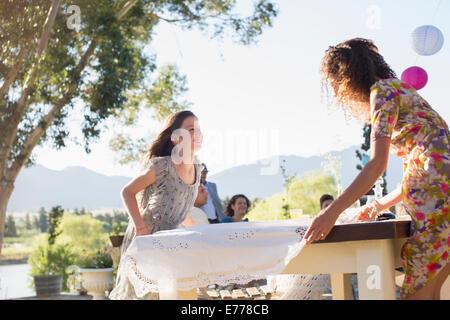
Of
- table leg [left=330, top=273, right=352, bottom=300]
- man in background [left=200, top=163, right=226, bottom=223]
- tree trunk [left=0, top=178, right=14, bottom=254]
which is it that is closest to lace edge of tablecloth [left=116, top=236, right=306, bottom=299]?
table leg [left=330, top=273, right=352, bottom=300]

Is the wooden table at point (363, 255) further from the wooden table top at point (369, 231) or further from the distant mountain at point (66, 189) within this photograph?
the distant mountain at point (66, 189)

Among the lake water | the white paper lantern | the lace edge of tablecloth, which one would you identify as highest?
the white paper lantern

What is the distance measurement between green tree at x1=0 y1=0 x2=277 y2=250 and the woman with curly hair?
9347 mm

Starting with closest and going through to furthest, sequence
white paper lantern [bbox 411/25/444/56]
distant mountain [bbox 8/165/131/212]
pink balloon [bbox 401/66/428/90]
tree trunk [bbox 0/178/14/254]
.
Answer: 1. pink balloon [bbox 401/66/428/90]
2. white paper lantern [bbox 411/25/444/56]
3. tree trunk [bbox 0/178/14/254]
4. distant mountain [bbox 8/165/131/212]

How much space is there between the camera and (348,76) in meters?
1.87

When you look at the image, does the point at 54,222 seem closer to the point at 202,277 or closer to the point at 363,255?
the point at 202,277

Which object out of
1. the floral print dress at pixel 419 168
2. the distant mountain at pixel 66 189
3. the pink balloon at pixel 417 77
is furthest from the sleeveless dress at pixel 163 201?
the distant mountain at pixel 66 189

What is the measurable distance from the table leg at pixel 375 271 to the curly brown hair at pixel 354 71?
0.52 meters

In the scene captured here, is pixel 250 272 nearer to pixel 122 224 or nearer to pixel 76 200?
pixel 122 224

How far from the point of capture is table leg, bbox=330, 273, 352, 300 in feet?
8.15

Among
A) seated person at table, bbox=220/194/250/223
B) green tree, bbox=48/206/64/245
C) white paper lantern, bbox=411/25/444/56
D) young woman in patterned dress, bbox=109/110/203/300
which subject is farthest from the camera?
green tree, bbox=48/206/64/245

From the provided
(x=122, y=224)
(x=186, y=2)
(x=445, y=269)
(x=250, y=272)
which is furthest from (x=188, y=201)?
(x=186, y=2)

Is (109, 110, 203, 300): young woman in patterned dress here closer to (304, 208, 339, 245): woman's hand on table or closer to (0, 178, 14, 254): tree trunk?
(304, 208, 339, 245): woman's hand on table

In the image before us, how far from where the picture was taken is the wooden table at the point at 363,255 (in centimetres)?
157
